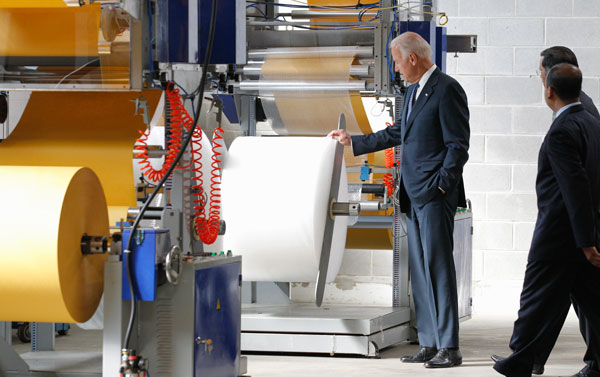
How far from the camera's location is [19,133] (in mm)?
3664

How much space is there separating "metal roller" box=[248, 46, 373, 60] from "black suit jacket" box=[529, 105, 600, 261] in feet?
4.01

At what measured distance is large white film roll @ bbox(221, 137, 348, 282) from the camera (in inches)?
156

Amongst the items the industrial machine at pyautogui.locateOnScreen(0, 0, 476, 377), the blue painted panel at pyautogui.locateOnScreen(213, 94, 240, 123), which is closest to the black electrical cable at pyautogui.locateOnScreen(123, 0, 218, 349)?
the industrial machine at pyautogui.locateOnScreen(0, 0, 476, 377)

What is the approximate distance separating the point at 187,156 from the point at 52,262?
0.61m

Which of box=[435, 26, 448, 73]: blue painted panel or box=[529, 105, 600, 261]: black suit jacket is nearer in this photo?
box=[529, 105, 600, 261]: black suit jacket

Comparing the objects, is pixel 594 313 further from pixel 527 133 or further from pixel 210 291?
pixel 527 133

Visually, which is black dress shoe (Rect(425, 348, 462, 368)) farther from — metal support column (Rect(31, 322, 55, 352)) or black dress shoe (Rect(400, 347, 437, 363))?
metal support column (Rect(31, 322, 55, 352))

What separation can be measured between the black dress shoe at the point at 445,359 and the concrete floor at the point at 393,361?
32mm

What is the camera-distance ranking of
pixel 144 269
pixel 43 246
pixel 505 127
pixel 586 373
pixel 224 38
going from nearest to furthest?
1. pixel 43 246
2. pixel 144 269
3. pixel 224 38
4. pixel 586 373
5. pixel 505 127

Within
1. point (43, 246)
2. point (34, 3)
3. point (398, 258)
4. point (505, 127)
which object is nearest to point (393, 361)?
point (398, 258)

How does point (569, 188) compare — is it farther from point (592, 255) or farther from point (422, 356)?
point (422, 356)

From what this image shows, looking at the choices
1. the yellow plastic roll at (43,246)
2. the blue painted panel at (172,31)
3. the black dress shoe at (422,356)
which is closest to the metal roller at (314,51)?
the black dress shoe at (422,356)

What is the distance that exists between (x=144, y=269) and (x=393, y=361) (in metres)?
1.73

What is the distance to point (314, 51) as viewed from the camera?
4.33 metres
